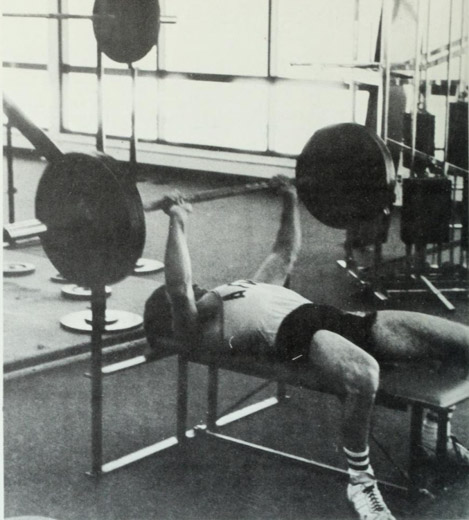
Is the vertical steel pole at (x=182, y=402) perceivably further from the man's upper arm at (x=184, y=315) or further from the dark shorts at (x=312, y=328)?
the dark shorts at (x=312, y=328)

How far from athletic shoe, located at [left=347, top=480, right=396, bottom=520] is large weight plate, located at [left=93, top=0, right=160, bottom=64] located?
1.99 m

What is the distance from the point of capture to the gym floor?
2.50 metres

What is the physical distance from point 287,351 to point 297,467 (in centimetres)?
42

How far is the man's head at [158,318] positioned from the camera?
9.02 feet

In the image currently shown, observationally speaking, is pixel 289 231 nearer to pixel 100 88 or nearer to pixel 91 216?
pixel 91 216

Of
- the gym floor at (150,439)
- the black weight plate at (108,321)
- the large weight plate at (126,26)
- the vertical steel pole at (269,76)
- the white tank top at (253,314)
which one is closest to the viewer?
the gym floor at (150,439)

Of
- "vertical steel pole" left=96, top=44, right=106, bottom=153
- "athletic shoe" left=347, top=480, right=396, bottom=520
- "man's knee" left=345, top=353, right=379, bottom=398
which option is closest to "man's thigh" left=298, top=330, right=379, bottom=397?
"man's knee" left=345, top=353, right=379, bottom=398

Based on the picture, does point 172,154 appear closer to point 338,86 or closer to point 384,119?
point 338,86

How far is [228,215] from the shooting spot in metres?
6.84

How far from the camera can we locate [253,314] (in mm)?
2635

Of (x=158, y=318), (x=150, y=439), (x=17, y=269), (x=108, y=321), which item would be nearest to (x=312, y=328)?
(x=158, y=318)

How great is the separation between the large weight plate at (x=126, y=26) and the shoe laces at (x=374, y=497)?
201 centimetres

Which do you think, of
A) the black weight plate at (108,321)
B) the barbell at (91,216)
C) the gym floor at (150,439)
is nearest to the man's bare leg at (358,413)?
the gym floor at (150,439)

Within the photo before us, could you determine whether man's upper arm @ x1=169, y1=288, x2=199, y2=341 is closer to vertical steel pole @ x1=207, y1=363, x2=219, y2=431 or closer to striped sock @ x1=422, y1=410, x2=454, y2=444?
vertical steel pole @ x1=207, y1=363, x2=219, y2=431
